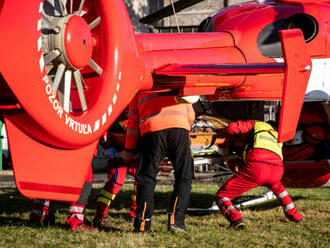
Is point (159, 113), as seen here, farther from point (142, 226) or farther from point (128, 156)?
point (142, 226)

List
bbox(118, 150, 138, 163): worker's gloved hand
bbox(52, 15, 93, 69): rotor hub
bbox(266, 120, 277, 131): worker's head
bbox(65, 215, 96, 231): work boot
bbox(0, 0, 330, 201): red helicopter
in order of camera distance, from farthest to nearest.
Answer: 1. bbox(266, 120, 277, 131): worker's head
2. bbox(118, 150, 138, 163): worker's gloved hand
3. bbox(65, 215, 96, 231): work boot
4. bbox(52, 15, 93, 69): rotor hub
5. bbox(0, 0, 330, 201): red helicopter

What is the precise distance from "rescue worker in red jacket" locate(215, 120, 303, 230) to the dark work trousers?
630mm

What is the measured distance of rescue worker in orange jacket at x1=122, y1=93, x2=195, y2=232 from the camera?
419 centimetres

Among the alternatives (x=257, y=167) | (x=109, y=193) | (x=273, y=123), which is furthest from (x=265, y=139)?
(x=109, y=193)

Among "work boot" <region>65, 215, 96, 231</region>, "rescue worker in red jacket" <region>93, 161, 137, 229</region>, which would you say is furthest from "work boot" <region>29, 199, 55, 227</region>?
"rescue worker in red jacket" <region>93, 161, 137, 229</region>

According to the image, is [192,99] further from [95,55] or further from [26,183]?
→ [26,183]

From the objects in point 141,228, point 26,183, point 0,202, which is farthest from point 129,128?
point 0,202

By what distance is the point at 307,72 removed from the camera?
3.09 meters

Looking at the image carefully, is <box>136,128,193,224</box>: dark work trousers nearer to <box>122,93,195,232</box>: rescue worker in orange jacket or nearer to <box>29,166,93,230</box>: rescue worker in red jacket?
<box>122,93,195,232</box>: rescue worker in orange jacket

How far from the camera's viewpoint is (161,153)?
4293 millimetres

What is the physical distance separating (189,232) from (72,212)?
115 centimetres

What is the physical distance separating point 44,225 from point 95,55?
8.09 feet

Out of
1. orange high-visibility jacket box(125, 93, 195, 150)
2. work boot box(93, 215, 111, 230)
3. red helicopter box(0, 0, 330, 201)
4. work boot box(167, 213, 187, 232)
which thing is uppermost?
red helicopter box(0, 0, 330, 201)

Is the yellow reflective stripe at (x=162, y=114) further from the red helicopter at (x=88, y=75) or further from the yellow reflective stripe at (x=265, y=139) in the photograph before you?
the yellow reflective stripe at (x=265, y=139)
